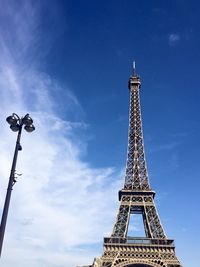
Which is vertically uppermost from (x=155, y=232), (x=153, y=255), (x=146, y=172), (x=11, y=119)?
(x=146, y=172)

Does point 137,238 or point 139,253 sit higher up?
point 137,238

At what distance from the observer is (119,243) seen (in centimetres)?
7575

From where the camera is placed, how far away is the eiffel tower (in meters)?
73.9

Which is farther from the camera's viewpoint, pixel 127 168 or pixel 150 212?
pixel 127 168

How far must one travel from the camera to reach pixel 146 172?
89.1 meters

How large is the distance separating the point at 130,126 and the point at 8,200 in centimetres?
8717

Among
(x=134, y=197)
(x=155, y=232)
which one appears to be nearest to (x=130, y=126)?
(x=134, y=197)

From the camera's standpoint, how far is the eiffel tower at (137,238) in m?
73.9

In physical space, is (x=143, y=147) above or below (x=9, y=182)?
above

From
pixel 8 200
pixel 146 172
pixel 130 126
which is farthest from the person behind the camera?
pixel 130 126

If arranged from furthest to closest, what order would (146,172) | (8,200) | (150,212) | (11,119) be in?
(146,172), (150,212), (11,119), (8,200)

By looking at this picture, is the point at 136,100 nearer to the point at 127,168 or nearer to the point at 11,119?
the point at 127,168

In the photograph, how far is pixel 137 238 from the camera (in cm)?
7756

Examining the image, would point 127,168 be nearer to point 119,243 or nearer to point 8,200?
point 119,243
